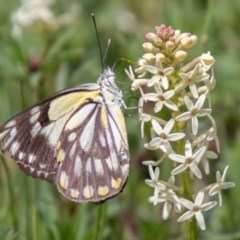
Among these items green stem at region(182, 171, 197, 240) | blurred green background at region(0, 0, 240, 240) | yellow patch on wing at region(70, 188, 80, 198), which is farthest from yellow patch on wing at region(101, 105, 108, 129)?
green stem at region(182, 171, 197, 240)

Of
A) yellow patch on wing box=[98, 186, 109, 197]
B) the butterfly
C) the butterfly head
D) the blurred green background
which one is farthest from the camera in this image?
the blurred green background

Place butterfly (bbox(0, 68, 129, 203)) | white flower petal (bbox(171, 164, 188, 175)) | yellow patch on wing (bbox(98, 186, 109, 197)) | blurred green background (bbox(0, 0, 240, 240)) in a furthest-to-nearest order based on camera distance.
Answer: blurred green background (bbox(0, 0, 240, 240)) → butterfly (bbox(0, 68, 129, 203)) → yellow patch on wing (bbox(98, 186, 109, 197)) → white flower petal (bbox(171, 164, 188, 175))

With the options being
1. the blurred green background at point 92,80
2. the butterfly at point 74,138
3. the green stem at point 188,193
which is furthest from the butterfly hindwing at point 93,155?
the green stem at point 188,193

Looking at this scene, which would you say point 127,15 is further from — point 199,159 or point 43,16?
point 199,159

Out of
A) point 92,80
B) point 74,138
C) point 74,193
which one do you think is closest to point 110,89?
point 74,138

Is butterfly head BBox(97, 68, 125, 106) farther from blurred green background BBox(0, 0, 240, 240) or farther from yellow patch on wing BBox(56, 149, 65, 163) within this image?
yellow patch on wing BBox(56, 149, 65, 163)

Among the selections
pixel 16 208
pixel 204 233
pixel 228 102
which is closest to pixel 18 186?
pixel 16 208

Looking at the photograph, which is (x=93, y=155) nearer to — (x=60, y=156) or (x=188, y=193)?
(x=60, y=156)
